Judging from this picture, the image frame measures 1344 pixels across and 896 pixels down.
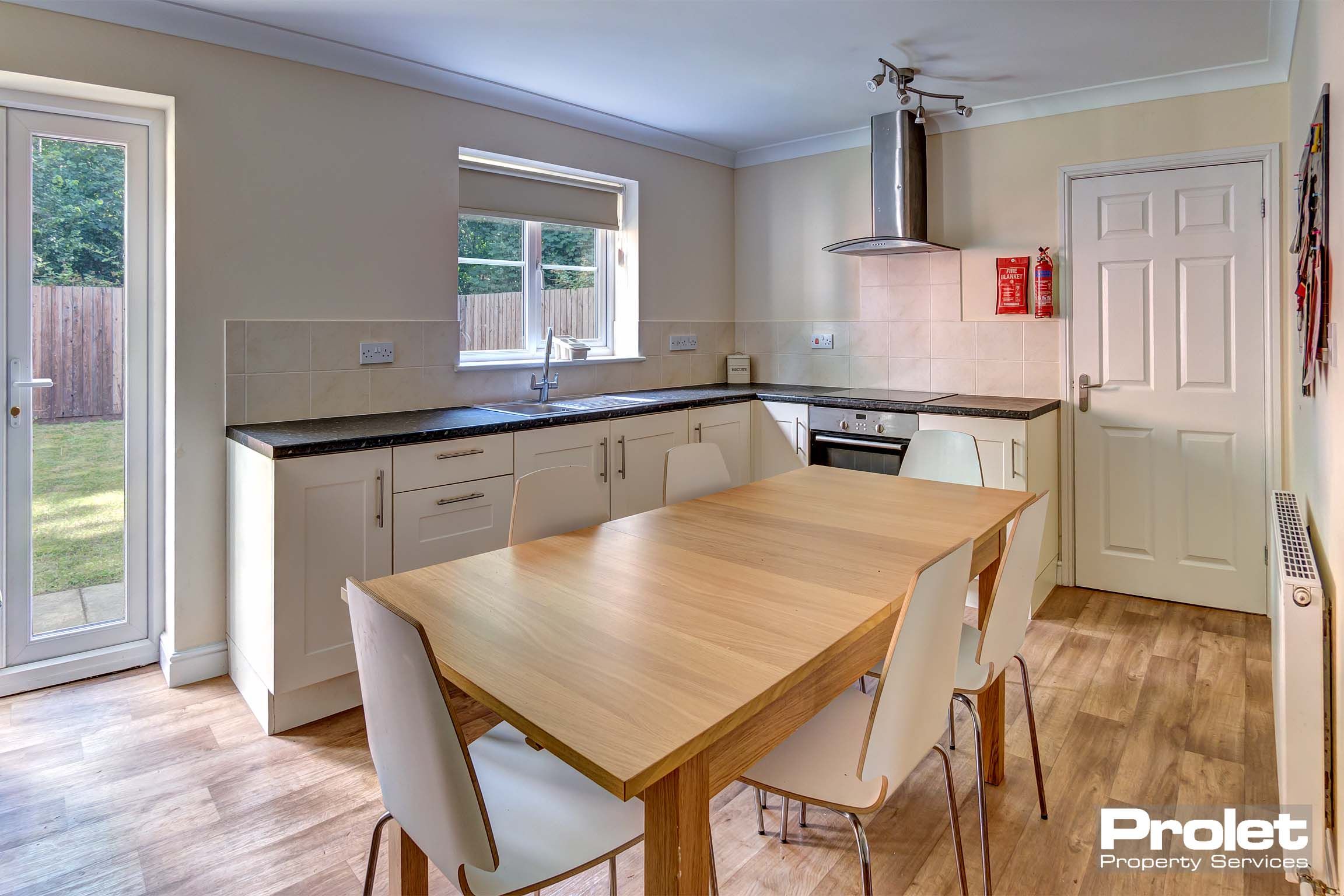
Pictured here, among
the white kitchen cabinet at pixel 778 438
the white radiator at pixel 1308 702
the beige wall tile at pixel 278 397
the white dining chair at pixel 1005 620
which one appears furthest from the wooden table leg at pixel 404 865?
the white kitchen cabinet at pixel 778 438

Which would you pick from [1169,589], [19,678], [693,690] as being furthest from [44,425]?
[1169,589]

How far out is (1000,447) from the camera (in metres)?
3.54

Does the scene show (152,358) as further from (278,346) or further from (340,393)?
(340,393)

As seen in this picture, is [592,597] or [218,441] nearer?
[592,597]

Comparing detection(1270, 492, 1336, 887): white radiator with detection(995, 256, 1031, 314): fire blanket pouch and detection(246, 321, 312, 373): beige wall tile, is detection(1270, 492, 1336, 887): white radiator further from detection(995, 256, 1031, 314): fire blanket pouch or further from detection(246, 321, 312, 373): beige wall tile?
detection(246, 321, 312, 373): beige wall tile

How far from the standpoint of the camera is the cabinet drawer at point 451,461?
2.77 m

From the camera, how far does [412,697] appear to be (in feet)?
3.56

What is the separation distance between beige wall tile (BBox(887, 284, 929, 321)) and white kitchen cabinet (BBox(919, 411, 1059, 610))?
2.90 feet

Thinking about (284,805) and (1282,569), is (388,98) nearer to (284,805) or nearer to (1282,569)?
(284,805)

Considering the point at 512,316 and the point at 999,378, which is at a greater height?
the point at 512,316

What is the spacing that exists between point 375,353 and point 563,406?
2.87 ft

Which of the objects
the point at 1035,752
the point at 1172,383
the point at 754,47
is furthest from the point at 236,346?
the point at 1172,383

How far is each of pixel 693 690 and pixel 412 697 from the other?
1.30 feet

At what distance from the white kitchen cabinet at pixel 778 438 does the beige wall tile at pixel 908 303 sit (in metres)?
0.84
